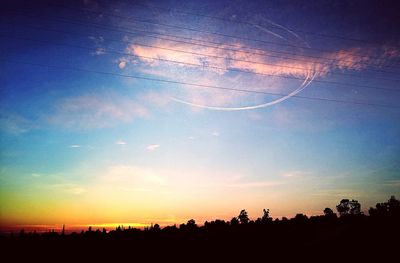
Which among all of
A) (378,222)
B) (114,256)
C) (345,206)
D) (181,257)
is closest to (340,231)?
(378,222)

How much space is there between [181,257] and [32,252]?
3759 centimetres

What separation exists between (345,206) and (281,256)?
150 m

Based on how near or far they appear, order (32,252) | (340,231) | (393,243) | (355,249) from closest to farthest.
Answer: (393,243), (355,249), (340,231), (32,252)

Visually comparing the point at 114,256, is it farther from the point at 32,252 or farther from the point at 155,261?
the point at 32,252

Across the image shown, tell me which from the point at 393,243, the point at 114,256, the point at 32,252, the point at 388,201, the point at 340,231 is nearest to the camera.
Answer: the point at 393,243

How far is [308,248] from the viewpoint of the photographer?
35531mm

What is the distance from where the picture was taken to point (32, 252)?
57469 mm

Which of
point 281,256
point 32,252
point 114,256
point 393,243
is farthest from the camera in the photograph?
point 32,252

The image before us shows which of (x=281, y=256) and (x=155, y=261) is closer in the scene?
(x=281, y=256)

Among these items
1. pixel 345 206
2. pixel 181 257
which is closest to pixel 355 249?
pixel 181 257

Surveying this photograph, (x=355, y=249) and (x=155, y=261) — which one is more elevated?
(x=355, y=249)

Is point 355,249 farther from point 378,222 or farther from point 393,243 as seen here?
point 378,222

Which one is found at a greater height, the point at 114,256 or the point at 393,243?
the point at 393,243

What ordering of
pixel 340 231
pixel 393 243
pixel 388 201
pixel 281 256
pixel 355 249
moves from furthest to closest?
pixel 388 201 → pixel 340 231 → pixel 281 256 → pixel 355 249 → pixel 393 243
